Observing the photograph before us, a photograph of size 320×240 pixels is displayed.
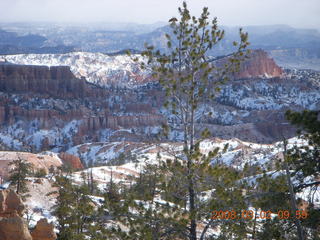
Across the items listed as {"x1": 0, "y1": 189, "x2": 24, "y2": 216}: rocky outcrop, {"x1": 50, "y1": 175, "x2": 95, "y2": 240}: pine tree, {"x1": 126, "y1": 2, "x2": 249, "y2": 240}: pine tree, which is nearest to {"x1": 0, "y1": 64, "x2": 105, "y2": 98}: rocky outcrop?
{"x1": 0, "y1": 189, "x2": 24, "y2": 216}: rocky outcrop

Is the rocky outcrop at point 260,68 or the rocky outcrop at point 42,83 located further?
the rocky outcrop at point 260,68

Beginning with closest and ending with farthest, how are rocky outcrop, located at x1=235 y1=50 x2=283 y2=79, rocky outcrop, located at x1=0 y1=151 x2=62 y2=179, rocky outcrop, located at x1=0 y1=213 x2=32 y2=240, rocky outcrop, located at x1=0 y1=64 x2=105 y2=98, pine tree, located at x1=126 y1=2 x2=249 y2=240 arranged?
1. pine tree, located at x1=126 y1=2 x2=249 y2=240
2. rocky outcrop, located at x1=0 y1=213 x2=32 y2=240
3. rocky outcrop, located at x1=0 y1=151 x2=62 y2=179
4. rocky outcrop, located at x1=0 y1=64 x2=105 y2=98
5. rocky outcrop, located at x1=235 y1=50 x2=283 y2=79

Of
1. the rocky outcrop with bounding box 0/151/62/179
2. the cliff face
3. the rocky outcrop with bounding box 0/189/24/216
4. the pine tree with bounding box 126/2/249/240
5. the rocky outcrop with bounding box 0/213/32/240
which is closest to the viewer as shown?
the pine tree with bounding box 126/2/249/240

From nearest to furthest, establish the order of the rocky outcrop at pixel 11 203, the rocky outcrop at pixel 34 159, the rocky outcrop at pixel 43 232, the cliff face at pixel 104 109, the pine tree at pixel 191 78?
1. the pine tree at pixel 191 78
2. the rocky outcrop at pixel 43 232
3. the rocky outcrop at pixel 11 203
4. the rocky outcrop at pixel 34 159
5. the cliff face at pixel 104 109

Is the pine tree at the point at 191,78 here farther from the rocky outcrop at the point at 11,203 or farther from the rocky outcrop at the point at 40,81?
the rocky outcrop at the point at 40,81

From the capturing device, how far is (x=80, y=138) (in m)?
96.2

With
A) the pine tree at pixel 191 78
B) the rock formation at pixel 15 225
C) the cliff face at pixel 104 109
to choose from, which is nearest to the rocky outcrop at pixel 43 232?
the rock formation at pixel 15 225

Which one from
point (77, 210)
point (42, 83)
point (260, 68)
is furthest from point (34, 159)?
point (260, 68)

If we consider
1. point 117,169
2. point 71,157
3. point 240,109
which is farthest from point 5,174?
point 240,109

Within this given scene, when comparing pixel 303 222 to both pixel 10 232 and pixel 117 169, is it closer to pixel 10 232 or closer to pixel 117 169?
pixel 10 232

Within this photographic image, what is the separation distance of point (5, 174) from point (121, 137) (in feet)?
161

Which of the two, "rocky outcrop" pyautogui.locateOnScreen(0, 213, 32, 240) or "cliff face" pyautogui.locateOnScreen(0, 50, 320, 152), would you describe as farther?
"cliff face" pyautogui.locateOnScreen(0, 50, 320, 152)

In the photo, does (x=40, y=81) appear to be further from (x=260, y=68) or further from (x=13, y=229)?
(x=13, y=229)

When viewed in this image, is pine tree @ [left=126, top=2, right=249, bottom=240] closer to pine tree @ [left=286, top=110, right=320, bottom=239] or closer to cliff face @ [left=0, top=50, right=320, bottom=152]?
pine tree @ [left=286, top=110, right=320, bottom=239]
